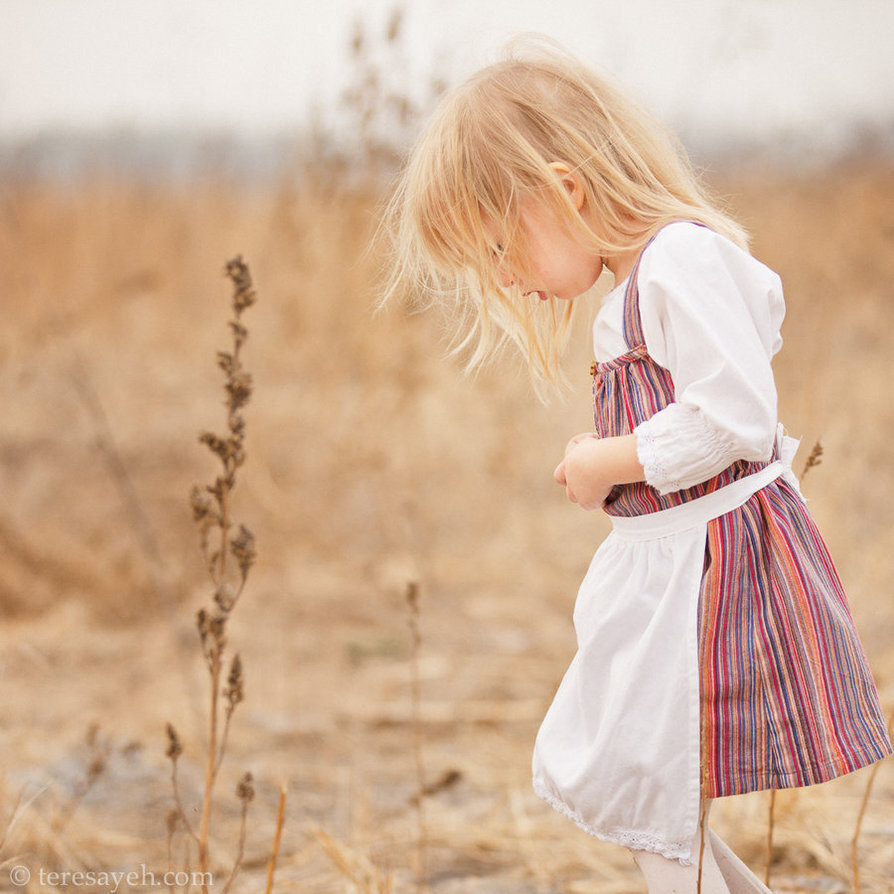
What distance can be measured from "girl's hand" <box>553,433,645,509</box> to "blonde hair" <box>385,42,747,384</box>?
8.9 inches

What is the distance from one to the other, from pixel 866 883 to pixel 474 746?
1.12 meters

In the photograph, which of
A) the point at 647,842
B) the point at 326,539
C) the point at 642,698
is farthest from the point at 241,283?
the point at 326,539

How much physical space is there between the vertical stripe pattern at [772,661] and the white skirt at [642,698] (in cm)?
2

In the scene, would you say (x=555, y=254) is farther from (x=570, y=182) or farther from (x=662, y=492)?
(x=662, y=492)

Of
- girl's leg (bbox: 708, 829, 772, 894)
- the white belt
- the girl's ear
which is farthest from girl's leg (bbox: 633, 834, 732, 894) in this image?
the girl's ear

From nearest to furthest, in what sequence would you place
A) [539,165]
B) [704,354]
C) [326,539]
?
[704,354] → [539,165] → [326,539]

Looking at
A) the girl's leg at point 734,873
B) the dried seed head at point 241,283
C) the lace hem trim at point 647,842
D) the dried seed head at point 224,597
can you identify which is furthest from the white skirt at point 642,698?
the dried seed head at point 241,283

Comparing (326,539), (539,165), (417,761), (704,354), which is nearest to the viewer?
(704,354)

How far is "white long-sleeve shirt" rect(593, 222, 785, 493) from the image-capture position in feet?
3.29

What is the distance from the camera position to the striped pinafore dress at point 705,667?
104 cm

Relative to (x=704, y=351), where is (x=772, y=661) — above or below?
below

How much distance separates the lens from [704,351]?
39.8 inches

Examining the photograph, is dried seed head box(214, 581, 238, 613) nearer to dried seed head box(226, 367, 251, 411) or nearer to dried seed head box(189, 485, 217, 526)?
dried seed head box(189, 485, 217, 526)

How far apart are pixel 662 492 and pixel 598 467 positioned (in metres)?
0.08
